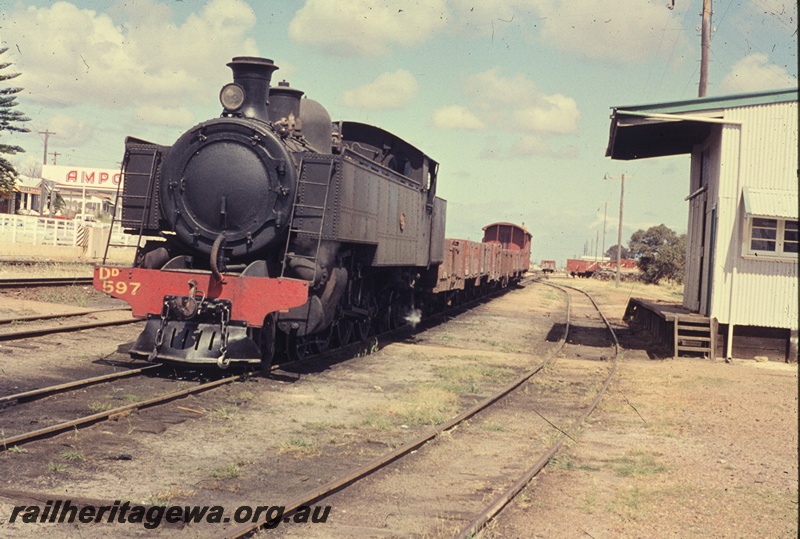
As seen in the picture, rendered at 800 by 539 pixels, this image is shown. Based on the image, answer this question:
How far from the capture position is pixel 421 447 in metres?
7.03

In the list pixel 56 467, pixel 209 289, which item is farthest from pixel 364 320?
pixel 56 467

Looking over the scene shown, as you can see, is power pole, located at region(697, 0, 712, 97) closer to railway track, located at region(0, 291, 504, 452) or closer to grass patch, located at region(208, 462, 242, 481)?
railway track, located at region(0, 291, 504, 452)

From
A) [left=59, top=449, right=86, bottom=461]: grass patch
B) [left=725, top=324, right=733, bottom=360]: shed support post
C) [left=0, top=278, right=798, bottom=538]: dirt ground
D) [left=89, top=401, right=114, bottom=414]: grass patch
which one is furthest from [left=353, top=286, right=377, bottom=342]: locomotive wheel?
[left=59, top=449, right=86, bottom=461]: grass patch

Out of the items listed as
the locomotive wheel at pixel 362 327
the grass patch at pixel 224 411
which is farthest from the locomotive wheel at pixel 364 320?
the grass patch at pixel 224 411

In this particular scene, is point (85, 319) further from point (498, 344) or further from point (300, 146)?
point (498, 344)

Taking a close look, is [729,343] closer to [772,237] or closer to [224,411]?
[772,237]

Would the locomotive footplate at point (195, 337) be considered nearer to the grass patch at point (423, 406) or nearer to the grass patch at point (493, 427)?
the grass patch at point (423, 406)

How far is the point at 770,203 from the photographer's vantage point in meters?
13.9

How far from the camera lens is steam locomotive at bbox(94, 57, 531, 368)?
9109 mm

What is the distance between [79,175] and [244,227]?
75013mm

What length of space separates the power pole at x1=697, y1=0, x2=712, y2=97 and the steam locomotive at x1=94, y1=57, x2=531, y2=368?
44.7ft

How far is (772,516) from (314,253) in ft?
19.4

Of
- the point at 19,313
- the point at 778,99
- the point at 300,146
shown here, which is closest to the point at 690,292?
the point at 778,99

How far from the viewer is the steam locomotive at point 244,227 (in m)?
9.11
